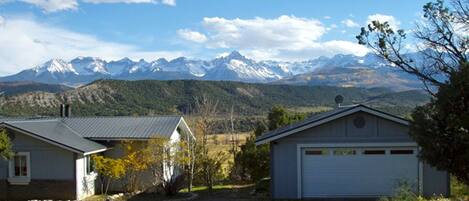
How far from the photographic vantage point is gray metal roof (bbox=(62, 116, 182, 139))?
25798 millimetres

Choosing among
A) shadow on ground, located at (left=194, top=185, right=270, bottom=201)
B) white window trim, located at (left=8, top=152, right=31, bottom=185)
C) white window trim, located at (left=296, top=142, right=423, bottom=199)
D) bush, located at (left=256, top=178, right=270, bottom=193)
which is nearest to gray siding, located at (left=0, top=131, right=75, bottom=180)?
white window trim, located at (left=8, top=152, right=31, bottom=185)

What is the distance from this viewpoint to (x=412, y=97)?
114 m

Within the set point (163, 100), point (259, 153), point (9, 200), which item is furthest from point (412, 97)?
point (9, 200)

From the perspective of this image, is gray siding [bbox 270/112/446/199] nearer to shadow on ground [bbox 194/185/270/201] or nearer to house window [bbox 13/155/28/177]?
shadow on ground [bbox 194/185/270/201]

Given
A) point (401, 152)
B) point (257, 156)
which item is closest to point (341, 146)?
point (401, 152)

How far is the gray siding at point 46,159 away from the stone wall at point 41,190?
9.6 inches

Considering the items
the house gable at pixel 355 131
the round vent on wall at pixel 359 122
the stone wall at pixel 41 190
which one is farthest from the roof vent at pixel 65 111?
the round vent on wall at pixel 359 122

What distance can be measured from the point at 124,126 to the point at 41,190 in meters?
5.10

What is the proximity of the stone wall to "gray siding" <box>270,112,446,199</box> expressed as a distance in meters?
8.59

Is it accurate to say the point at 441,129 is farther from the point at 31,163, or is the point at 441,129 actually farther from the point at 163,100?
the point at 163,100

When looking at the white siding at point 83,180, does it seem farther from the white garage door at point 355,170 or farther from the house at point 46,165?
the white garage door at point 355,170

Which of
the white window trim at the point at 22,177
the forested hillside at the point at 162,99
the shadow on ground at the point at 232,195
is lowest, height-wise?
the shadow on ground at the point at 232,195

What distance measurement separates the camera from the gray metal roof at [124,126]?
1016 inches

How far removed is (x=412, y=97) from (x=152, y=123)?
95289 millimetres
